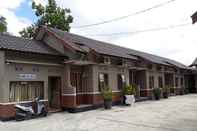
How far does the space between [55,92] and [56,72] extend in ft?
4.81

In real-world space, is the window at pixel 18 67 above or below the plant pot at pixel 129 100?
above

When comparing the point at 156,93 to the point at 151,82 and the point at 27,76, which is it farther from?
the point at 27,76

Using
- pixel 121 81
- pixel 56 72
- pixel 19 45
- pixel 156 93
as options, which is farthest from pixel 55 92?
pixel 156 93

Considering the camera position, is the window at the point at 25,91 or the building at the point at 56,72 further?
the window at the point at 25,91

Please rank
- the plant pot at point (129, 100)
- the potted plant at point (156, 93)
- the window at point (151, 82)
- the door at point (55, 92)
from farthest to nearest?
1. the window at point (151, 82)
2. the potted plant at point (156, 93)
3. the plant pot at point (129, 100)
4. the door at point (55, 92)

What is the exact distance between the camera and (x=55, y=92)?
1608cm

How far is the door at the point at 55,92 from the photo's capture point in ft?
52.1

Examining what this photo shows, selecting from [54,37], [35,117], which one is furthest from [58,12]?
[35,117]

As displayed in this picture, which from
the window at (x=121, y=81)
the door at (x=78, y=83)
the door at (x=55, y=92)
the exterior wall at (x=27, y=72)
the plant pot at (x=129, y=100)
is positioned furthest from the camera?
the window at (x=121, y=81)

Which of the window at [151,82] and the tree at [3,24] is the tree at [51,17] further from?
the window at [151,82]

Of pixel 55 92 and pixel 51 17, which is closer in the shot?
pixel 55 92

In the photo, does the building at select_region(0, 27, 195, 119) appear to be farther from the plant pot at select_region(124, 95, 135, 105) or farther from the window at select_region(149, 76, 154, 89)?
the window at select_region(149, 76, 154, 89)

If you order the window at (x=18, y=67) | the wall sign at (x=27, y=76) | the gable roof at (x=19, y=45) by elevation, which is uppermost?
the gable roof at (x=19, y=45)

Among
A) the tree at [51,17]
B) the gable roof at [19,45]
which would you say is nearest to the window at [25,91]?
the gable roof at [19,45]
